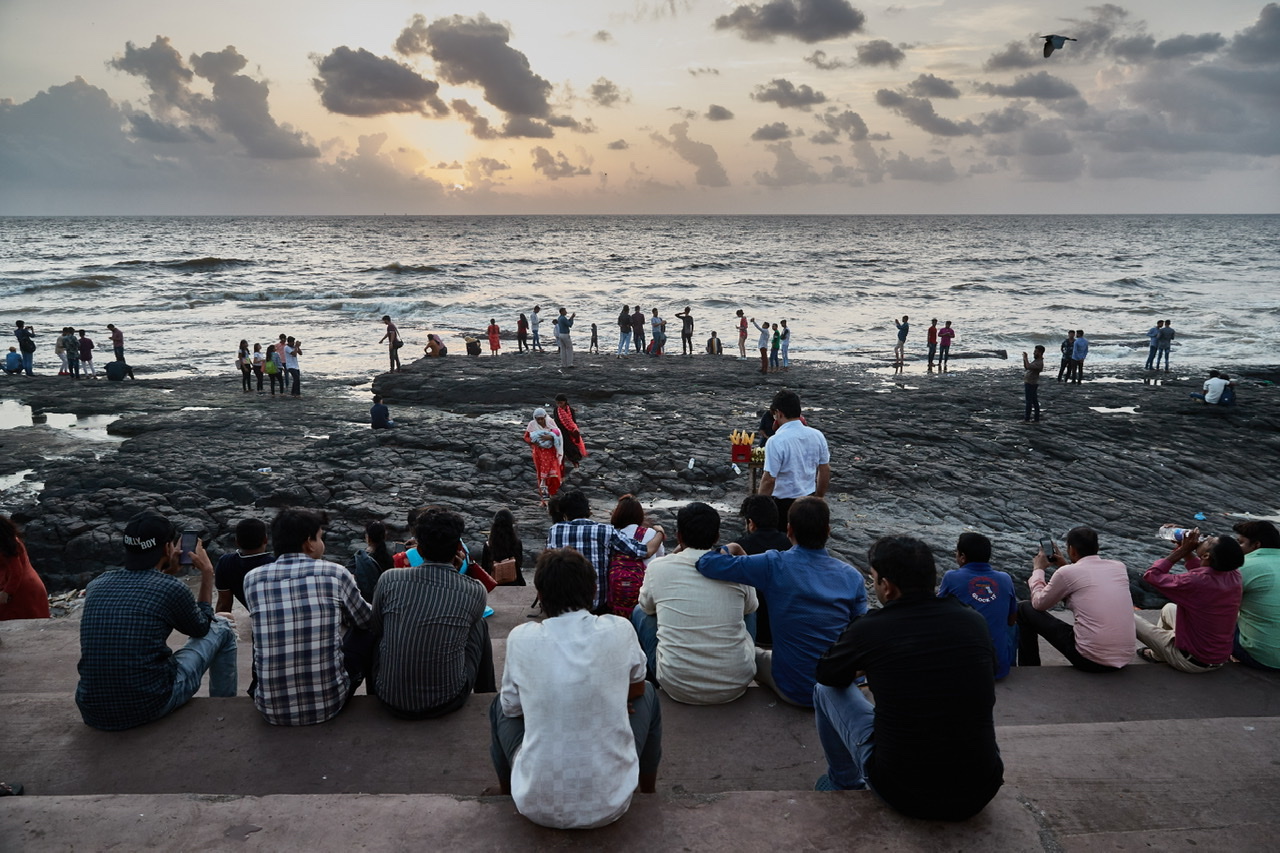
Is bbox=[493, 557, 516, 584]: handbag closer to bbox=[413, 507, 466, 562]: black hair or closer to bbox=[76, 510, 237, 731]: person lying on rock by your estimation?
bbox=[413, 507, 466, 562]: black hair

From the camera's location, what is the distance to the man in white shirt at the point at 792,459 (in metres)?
7.18

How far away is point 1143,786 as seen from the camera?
371 cm

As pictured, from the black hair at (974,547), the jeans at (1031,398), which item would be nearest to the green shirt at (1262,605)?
the black hair at (974,547)

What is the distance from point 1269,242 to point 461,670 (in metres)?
141

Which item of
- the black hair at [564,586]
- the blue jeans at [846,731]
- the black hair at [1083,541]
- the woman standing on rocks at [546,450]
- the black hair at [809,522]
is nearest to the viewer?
the black hair at [564,586]

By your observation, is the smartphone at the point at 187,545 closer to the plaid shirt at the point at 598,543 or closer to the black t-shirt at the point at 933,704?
the plaid shirt at the point at 598,543

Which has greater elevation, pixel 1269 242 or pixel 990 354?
pixel 1269 242

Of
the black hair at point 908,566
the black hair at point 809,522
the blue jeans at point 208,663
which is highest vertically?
the black hair at point 908,566

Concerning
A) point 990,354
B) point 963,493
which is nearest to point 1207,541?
point 963,493

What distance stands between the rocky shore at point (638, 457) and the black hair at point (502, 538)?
1.83 meters

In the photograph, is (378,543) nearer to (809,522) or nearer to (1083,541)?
(809,522)

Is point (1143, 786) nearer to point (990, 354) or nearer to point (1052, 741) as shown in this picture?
point (1052, 741)

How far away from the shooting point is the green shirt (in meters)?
4.91

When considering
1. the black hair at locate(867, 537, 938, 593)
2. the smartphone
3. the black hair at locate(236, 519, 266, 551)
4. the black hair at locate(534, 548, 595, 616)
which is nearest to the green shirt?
the black hair at locate(867, 537, 938, 593)
